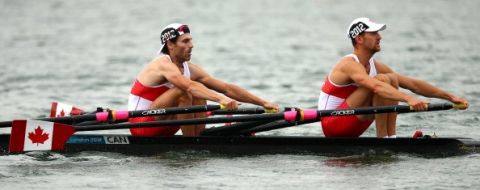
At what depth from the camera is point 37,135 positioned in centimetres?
1638

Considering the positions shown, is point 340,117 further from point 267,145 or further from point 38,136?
point 38,136

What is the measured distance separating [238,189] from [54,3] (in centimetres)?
4495

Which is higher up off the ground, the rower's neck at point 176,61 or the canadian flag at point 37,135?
the rower's neck at point 176,61

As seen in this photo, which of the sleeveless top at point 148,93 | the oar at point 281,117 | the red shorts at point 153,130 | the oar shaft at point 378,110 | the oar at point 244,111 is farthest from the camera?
the oar at point 244,111

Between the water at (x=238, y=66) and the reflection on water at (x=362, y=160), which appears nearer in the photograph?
the water at (x=238, y=66)

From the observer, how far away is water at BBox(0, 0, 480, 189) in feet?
49.7

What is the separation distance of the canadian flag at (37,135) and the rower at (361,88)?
10.7 ft

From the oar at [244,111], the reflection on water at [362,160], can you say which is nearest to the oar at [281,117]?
the reflection on water at [362,160]

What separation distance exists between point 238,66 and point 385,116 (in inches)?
633

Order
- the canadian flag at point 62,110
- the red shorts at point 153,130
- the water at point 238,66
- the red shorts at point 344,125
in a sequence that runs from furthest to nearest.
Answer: the canadian flag at point 62,110
the red shorts at point 153,130
the red shorts at point 344,125
the water at point 238,66

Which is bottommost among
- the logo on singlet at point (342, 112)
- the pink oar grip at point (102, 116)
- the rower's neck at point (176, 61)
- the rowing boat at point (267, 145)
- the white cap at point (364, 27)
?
the rowing boat at point (267, 145)

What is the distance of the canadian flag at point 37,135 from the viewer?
53.5ft

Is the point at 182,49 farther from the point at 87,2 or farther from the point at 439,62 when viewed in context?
the point at 87,2

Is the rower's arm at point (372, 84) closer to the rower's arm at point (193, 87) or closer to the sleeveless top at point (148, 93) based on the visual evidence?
the rower's arm at point (193, 87)
